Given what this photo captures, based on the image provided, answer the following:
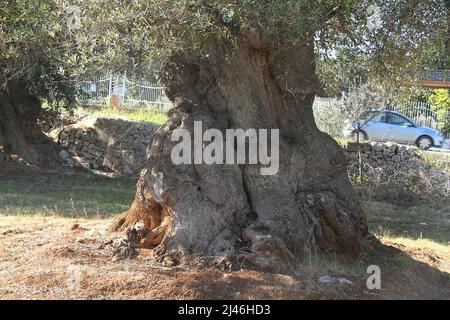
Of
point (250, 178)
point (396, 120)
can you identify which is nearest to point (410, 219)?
point (250, 178)

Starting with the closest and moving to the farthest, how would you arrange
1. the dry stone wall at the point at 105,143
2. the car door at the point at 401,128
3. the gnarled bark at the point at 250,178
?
the gnarled bark at the point at 250,178 < the dry stone wall at the point at 105,143 < the car door at the point at 401,128

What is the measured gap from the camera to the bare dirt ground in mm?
6066

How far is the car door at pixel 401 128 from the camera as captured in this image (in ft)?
79.3

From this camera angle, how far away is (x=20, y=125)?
624 inches

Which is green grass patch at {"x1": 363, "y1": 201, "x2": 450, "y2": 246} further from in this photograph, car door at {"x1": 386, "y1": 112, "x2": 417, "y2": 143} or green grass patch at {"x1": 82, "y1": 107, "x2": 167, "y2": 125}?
car door at {"x1": 386, "y1": 112, "x2": 417, "y2": 143}

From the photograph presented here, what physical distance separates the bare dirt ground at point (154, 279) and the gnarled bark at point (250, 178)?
1.14 ft

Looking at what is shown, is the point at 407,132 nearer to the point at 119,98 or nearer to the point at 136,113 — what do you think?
the point at 136,113

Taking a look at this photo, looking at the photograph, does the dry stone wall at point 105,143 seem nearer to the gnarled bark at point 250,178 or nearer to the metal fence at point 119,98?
the metal fence at point 119,98

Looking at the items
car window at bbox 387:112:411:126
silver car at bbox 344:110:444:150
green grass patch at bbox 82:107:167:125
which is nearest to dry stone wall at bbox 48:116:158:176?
green grass patch at bbox 82:107:167:125

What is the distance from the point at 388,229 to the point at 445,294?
4.66 m

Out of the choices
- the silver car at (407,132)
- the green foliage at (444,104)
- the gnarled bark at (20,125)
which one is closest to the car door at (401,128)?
the silver car at (407,132)

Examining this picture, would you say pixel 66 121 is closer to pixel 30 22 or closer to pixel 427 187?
pixel 427 187

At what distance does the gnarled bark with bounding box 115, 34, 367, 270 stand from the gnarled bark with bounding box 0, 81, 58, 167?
8545 mm

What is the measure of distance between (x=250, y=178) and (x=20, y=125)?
33.2 ft
